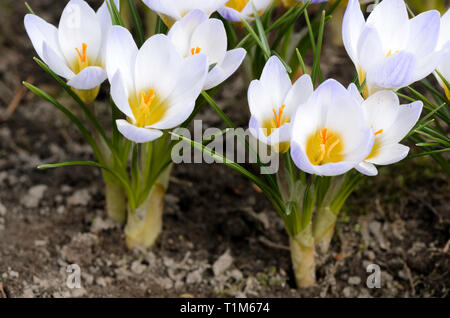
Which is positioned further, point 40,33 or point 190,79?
point 40,33

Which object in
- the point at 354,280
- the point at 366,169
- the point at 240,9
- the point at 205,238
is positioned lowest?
the point at 354,280

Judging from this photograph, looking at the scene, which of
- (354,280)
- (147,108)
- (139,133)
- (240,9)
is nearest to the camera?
(139,133)

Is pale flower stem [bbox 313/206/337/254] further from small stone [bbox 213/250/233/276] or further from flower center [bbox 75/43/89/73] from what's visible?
flower center [bbox 75/43/89/73]

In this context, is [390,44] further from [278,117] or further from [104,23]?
[104,23]

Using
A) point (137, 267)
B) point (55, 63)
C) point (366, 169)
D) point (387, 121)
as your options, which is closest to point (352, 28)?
point (387, 121)

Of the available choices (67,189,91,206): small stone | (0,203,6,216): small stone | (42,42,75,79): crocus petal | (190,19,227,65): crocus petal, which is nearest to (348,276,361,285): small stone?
(190,19,227,65): crocus petal

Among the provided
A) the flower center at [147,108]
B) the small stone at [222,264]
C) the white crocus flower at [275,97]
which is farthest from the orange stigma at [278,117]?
the small stone at [222,264]

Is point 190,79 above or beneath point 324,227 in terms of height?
above

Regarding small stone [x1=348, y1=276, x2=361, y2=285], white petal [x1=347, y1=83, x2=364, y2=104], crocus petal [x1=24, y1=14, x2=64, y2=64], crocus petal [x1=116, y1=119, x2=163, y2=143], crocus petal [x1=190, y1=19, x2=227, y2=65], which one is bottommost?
small stone [x1=348, y1=276, x2=361, y2=285]
